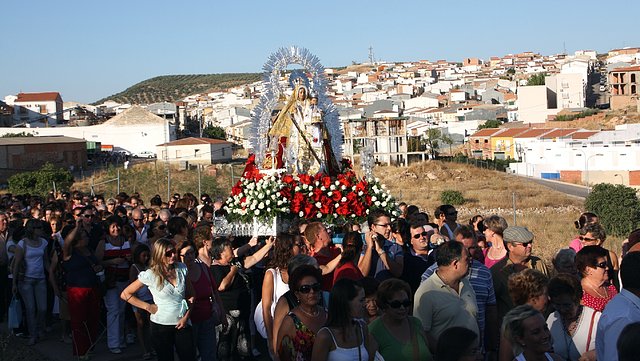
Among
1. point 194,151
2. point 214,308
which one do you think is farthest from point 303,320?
point 194,151

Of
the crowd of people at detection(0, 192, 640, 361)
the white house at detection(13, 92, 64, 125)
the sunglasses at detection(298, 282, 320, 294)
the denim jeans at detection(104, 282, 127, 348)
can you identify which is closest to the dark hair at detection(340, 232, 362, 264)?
the crowd of people at detection(0, 192, 640, 361)

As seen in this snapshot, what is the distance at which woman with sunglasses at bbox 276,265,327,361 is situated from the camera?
654 centimetres

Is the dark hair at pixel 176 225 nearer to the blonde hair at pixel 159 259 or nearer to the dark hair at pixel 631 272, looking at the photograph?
the blonde hair at pixel 159 259

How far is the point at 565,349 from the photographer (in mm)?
6367

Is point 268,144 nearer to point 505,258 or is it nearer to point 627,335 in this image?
point 505,258

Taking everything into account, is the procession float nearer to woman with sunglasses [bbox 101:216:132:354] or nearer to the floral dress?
woman with sunglasses [bbox 101:216:132:354]

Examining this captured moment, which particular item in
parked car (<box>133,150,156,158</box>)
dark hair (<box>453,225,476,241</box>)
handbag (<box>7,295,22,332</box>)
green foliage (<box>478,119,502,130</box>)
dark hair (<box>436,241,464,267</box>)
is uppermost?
green foliage (<box>478,119,502,130</box>)

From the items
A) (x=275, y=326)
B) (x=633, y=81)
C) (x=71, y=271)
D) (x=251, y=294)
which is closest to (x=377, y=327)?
(x=275, y=326)

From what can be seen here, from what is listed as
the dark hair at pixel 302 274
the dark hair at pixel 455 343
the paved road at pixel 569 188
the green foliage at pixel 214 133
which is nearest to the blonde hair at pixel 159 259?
the dark hair at pixel 302 274

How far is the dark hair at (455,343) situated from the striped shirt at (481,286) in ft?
8.11

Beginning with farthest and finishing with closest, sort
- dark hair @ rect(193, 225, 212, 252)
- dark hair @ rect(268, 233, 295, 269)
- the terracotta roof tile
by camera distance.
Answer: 1. the terracotta roof tile
2. dark hair @ rect(193, 225, 212, 252)
3. dark hair @ rect(268, 233, 295, 269)

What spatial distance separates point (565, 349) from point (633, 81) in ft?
308

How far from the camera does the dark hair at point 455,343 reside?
5.10 metres

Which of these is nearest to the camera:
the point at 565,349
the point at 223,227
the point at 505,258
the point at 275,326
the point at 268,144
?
the point at 565,349
